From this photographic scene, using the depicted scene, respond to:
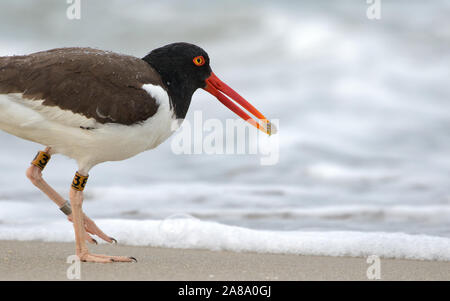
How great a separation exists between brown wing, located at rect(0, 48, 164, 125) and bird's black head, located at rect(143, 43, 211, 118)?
395 mm

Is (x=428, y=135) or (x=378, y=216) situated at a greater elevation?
(x=428, y=135)

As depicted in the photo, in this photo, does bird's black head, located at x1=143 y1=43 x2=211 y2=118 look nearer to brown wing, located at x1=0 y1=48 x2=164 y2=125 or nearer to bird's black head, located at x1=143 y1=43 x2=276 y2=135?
bird's black head, located at x1=143 y1=43 x2=276 y2=135

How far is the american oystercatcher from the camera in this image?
13.2 ft

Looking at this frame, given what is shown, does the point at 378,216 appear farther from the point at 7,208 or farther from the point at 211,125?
the point at 211,125

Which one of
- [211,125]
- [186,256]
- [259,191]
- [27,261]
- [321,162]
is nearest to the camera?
[27,261]

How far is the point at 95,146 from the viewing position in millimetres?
4141

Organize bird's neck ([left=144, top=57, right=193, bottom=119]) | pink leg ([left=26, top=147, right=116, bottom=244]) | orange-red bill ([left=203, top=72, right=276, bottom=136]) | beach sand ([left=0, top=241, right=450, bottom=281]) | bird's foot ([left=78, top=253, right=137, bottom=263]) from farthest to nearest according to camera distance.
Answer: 1. orange-red bill ([left=203, top=72, right=276, bottom=136])
2. pink leg ([left=26, top=147, right=116, bottom=244])
3. bird's neck ([left=144, top=57, right=193, bottom=119])
4. bird's foot ([left=78, top=253, right=137, bottom=263])
5. beach sand ([left=0, top=241, right=450, bottom=281])

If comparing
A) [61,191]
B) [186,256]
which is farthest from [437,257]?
[61,191]

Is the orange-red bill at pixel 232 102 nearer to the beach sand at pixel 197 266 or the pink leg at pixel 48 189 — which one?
the beach sand at pixel 197 266

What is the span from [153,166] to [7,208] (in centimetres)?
276

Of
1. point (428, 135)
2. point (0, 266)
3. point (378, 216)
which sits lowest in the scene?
point (0, 266)

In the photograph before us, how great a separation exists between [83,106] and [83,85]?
0.15 metres

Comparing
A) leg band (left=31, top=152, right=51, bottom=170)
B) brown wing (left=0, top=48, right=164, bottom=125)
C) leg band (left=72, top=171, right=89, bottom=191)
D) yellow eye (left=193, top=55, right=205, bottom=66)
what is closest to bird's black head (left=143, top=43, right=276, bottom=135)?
yellow eye (left=193, top=55, right=205, bottom=66)

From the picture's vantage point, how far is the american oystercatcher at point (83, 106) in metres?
4.03
